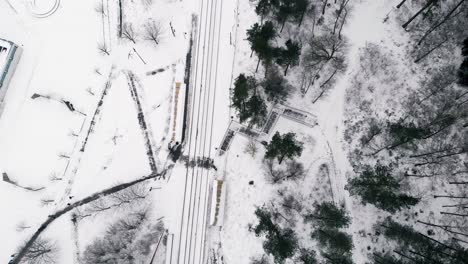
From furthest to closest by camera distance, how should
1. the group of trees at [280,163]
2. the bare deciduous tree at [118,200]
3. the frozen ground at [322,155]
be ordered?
1. the bare deciduous tree at [118,200]
2. the frozen ground at [322,155]
3. the group of trees at [280,163]

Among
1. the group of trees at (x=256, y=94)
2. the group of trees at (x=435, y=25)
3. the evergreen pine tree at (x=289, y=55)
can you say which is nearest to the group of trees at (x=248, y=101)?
the group of trees at (x=256, y=94)

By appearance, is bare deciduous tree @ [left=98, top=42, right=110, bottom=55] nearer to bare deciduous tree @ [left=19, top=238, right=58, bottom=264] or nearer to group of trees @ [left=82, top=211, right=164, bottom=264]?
group of trees @ [left=82, top=211, right=164, bottom=264]

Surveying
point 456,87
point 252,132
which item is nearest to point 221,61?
point 252,132

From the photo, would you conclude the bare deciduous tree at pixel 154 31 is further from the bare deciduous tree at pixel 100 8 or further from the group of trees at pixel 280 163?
the group of trees at pixel 280 163

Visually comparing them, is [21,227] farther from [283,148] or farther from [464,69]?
[464,69]

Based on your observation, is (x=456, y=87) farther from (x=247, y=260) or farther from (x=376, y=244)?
(x=247, y=260)

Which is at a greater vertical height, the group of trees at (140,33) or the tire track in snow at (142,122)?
the group of trees at (140,33)

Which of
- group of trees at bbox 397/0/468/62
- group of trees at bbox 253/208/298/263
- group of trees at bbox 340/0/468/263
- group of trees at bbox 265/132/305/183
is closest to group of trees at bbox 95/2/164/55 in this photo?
group of trees at bbox 265/132/305/183
